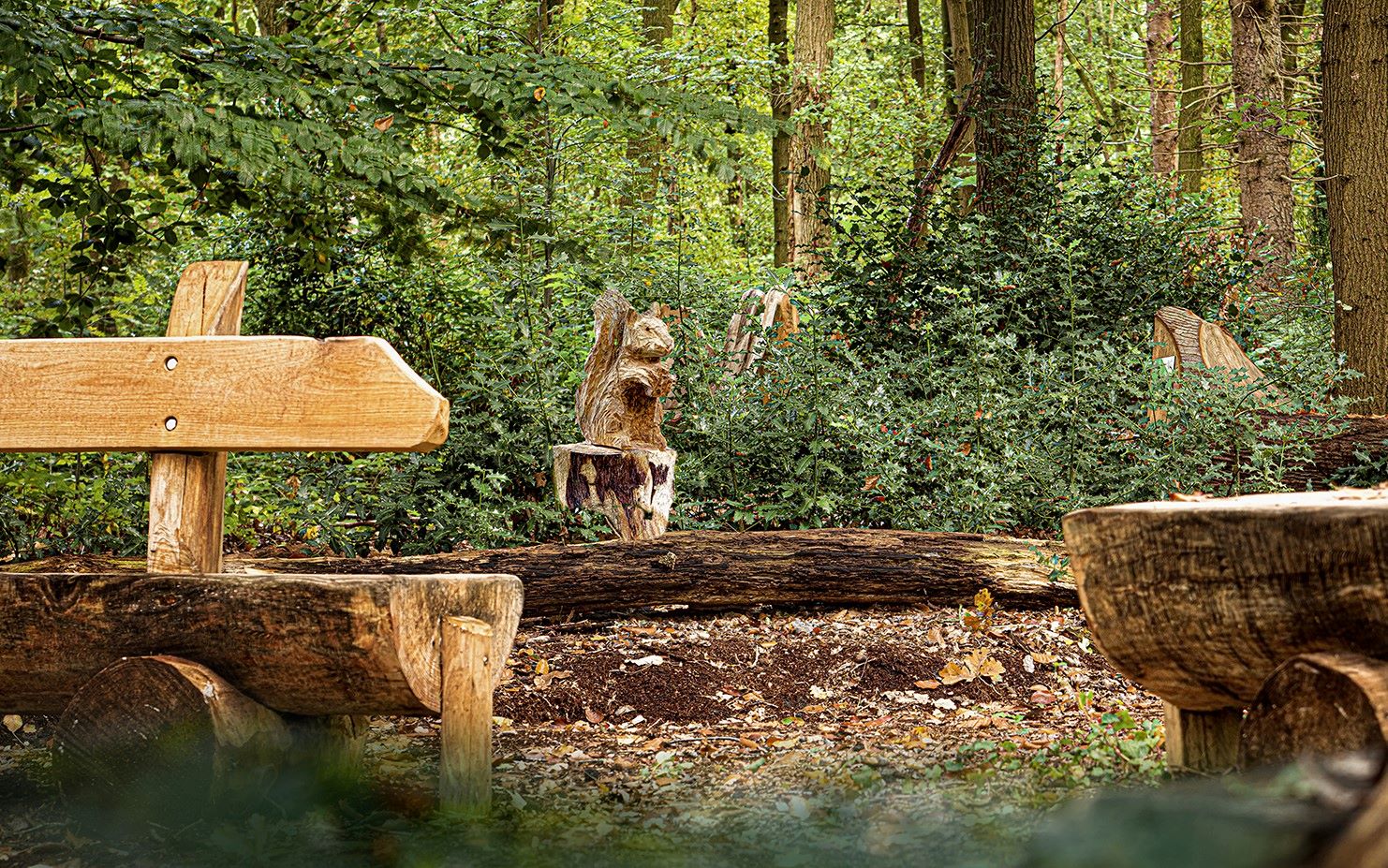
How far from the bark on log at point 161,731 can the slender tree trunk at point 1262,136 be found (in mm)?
12030

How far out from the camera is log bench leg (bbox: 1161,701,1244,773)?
2.76 meters

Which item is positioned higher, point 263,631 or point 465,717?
point 263,631

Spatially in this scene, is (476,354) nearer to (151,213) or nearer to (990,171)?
(151,213)

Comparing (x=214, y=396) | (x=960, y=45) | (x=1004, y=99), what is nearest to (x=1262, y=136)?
(x=960, y=45)

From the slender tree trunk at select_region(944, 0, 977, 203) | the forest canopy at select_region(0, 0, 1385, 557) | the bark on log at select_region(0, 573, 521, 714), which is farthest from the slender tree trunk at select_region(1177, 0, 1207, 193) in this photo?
the bark on log at select_region(0, 573, 521, 714)

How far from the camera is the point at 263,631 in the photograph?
2908mm

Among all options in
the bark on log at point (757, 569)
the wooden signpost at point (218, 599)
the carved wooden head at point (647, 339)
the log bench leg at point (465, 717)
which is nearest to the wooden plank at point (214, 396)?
the wooden signpost at point (218, 599)

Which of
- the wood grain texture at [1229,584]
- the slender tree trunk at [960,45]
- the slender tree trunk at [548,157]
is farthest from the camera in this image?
the slender tree trunk at [960,45]

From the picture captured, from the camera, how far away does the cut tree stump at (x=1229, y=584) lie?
214 cm

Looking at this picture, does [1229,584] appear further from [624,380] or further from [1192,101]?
[1192,101]

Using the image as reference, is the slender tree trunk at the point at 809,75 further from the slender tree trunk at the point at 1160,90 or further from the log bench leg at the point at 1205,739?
the log bench leg at the point at 1205,739

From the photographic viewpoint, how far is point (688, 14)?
20.7 m

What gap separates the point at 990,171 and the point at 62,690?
8438 millimetres

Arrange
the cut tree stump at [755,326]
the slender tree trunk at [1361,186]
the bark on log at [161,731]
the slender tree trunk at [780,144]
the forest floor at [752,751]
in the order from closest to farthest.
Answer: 1. the forest floor at [752,751]
2. the bark on log at [161,731]
3. the cut tree stump at [755,326]
4. the slender tree trunk at [1361,186]
5. the slender tree trunk at [780,144]
